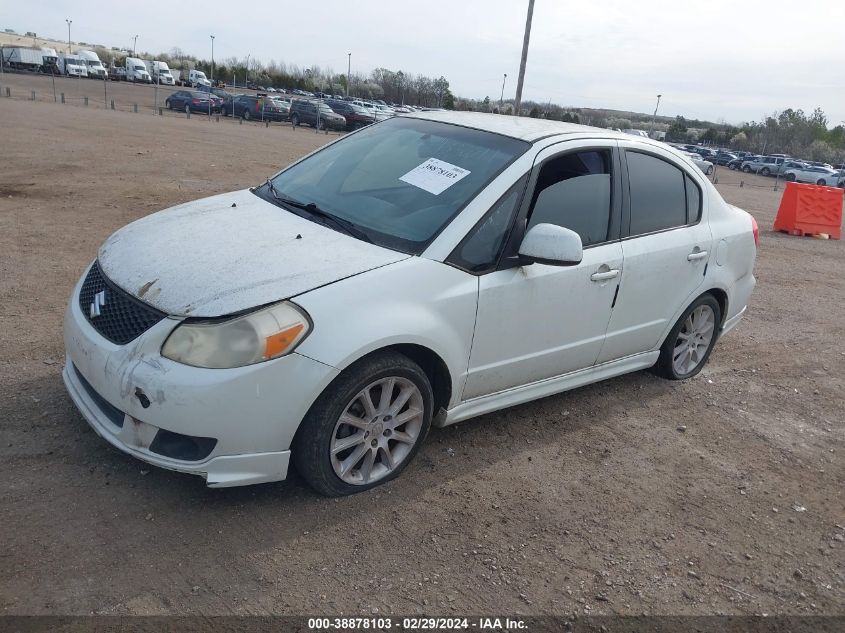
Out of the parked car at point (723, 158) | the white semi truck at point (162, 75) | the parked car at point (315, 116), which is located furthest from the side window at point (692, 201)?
the white semi truck at point (162, 75)

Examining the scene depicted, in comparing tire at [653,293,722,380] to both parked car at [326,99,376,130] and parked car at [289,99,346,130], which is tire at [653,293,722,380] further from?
parked car at [326,99,376,130]

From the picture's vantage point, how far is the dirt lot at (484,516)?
2.80 meters

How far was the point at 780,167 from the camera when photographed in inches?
1599

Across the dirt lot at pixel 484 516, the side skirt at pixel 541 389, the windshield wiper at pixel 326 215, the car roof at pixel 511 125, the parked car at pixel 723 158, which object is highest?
the car roof at pixel 511 125

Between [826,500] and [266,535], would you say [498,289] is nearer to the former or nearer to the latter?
[266,535]

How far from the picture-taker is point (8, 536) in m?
2.87

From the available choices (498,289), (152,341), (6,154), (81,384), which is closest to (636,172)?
(498,289)

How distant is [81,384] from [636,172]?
3.47 m

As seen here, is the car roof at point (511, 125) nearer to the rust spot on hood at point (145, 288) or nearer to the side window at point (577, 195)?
the side window at point (577, 195)

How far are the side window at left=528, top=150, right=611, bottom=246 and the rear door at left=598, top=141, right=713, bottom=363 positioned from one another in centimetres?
19

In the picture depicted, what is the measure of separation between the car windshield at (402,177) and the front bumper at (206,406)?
954 millimetres

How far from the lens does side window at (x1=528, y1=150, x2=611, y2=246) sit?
12.8ft

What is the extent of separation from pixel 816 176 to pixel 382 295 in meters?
44.7

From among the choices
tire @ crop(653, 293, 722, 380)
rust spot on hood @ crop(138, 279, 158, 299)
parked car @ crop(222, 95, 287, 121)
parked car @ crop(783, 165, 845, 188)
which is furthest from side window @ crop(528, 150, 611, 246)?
parked car @ crop(783, 165, 845, 188)
